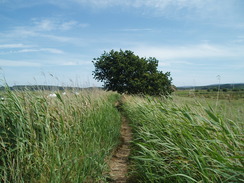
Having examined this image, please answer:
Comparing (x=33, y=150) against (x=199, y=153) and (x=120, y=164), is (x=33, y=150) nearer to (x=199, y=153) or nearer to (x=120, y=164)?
(x=199, y=153)

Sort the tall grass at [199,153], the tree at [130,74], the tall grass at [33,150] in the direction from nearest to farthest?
the tall grass at [199,153] → the tall grass at [33,150] → the tree at [130,74]

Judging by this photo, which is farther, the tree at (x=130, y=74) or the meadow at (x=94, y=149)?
the tree at (x=130, y=74)

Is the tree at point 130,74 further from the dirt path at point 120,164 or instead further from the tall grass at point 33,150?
the tall grass at point 33,150

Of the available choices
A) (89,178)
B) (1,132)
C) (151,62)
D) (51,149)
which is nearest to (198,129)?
(89,178)

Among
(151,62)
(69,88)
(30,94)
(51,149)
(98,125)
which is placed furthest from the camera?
(151,62)

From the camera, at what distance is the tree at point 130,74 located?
44.7 feet

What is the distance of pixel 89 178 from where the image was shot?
9.30 feet

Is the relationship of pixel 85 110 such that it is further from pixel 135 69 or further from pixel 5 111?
pixel 135 69

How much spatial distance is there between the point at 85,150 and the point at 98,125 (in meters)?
1.28

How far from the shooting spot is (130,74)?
14102mm

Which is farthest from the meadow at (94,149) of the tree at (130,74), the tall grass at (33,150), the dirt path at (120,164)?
the tree at (130,74)

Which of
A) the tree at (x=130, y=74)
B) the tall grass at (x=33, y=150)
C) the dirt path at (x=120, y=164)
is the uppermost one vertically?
the tree at (x=130, y=74)

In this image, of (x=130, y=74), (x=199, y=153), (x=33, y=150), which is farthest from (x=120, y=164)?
(x=130, y=74)

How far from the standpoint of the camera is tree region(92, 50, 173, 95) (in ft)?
44.7
